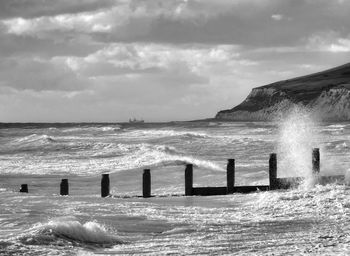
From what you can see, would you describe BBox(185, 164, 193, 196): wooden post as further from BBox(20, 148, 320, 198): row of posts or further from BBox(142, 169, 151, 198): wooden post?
BBox(142, 169, 151, 198): wooden post

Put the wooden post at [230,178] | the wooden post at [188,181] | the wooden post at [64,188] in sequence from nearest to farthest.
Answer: the wooden post at [230,178]
the wooden post at [188,181]
the wooden post at [64,188]

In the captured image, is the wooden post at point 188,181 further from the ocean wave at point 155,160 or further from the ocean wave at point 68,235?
the ocean wave at point 155,160

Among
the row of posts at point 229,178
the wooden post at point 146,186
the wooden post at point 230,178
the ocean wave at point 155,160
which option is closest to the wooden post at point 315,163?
the row of posts at point 229,178

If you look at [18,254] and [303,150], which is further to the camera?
[303,150]

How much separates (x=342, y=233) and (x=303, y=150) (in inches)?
625

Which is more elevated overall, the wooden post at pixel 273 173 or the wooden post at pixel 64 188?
the wooden post at pixel 273 173

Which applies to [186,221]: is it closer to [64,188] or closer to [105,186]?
[105,186]

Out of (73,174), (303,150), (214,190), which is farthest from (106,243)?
(73,174)

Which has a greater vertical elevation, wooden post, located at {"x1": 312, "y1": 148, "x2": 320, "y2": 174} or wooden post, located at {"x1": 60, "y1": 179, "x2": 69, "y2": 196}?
wooden post, located at {"x1": 312, "y1": 148, "x2": 320, "y2": 174}

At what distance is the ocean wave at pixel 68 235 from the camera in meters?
12.0

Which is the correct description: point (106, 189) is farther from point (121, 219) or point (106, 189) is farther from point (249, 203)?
point (121, 219)

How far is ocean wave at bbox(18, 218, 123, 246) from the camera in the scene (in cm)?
1202

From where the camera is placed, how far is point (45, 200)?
1727cm

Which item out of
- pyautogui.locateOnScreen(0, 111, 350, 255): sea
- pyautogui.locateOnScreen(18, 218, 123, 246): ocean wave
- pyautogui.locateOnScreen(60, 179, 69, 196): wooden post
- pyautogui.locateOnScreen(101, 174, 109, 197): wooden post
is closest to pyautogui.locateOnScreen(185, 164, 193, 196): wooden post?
pyautogui.locateOnScreen(0, 111, 350, 255): sea
